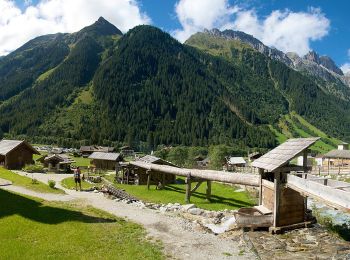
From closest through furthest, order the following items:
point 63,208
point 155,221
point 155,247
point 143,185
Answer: point 155,247
point 155,221
point 63,208
point 143,185

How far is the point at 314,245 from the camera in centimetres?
2080

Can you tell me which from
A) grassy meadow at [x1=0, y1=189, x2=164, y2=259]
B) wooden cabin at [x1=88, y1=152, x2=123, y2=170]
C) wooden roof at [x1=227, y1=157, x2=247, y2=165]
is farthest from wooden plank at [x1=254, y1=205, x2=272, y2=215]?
wooden roof at [x1=227, y1=157, x2=247, y2=165]

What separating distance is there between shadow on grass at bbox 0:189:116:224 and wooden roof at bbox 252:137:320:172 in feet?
36.2

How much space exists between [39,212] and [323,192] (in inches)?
725

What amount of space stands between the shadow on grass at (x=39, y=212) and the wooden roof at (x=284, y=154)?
11.0m

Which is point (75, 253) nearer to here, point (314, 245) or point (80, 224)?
point (80, 224)

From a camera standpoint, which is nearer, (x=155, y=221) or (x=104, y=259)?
(x=104, y=259)

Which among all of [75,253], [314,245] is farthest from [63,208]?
[314,245]

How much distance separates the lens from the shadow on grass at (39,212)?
24.3m

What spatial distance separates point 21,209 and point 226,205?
19.4 meters

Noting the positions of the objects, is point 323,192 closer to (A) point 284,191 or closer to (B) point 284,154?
(A) point 284,191

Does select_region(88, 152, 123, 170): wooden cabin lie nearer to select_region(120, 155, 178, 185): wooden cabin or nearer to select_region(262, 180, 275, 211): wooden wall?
select_region(120, 155, 178, 185): wooden cabin

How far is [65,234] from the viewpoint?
2120 centimetres

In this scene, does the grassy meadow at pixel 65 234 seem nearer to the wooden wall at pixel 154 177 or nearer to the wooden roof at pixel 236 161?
the wooden wall at pixel 154 177
